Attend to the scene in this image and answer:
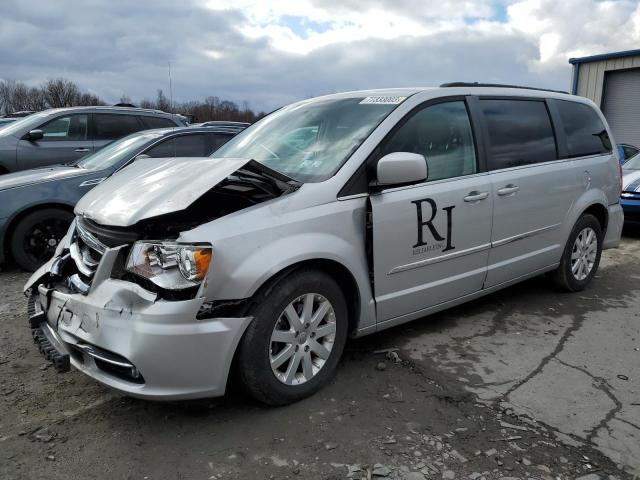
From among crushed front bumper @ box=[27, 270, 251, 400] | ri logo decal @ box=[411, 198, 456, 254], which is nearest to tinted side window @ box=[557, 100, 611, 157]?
ri logo decal @ box=[411, 198, 456, 254]

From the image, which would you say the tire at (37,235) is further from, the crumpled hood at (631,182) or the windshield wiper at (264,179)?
the crumpled hood at (631,182)

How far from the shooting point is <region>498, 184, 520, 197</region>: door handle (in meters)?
3.83

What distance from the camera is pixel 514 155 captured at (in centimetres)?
404

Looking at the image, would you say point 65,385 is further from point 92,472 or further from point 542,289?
point 542,289

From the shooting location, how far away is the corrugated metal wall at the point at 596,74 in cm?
1511

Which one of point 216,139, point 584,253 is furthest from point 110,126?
point 584,253

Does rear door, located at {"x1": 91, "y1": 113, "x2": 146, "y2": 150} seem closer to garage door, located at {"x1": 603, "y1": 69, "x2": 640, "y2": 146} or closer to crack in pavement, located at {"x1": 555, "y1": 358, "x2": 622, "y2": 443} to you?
crack in pavement, located at {"x1": 555, "y1": 358, "x2": 622, "y2": 443}

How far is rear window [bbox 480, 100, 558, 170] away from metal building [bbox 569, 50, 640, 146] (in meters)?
13.0

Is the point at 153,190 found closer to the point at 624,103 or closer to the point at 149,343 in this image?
the point at 149,343

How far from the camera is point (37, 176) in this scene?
5.55 metres

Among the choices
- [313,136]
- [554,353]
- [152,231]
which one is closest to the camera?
[152,231]

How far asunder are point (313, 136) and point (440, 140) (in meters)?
0.85

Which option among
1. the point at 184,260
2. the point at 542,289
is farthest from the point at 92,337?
the point at 542,289

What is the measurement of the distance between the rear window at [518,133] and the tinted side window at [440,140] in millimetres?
228
